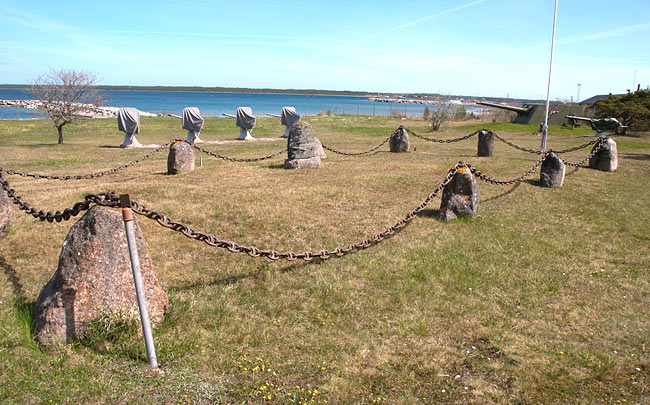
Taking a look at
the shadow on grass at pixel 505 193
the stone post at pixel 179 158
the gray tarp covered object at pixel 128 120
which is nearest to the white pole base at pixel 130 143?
the gray tarp covered object at pixel 128 120

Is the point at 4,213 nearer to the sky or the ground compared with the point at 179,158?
nearer to the ground

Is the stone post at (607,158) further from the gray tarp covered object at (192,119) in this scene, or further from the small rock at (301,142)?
the gray tarp covered object at (192,119)

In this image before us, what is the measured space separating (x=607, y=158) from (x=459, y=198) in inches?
333

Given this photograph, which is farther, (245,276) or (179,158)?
(179,158)

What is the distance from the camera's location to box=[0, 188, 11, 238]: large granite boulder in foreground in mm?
6109

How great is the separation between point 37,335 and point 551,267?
19.1ft

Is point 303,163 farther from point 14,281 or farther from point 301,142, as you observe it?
point 14,281

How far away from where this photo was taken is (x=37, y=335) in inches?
141

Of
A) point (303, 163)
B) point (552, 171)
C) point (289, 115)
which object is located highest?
point (289, 115)

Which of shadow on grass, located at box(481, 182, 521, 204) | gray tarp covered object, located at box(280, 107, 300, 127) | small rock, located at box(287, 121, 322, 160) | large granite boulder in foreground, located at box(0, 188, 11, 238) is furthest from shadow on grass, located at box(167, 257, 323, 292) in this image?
gray tarp covered object, located at box(280, 107, 300, 127)

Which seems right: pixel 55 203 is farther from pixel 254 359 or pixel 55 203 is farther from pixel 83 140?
pixel 83 140

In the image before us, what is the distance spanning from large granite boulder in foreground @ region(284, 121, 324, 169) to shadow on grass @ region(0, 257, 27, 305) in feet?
26.6

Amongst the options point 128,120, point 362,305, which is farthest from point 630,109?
point 362,305

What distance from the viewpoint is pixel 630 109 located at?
2412 centimetres
